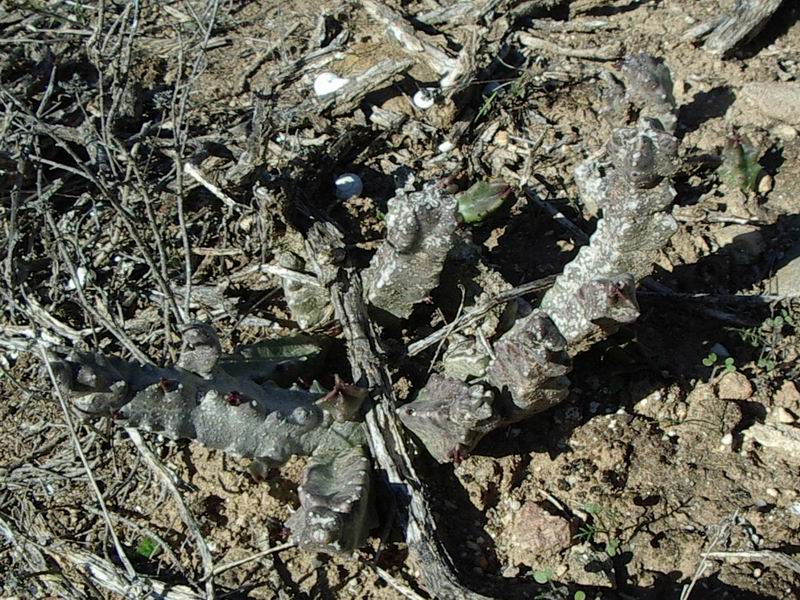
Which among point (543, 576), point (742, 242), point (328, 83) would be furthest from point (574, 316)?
point (328, 83)

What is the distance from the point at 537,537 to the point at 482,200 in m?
1.25

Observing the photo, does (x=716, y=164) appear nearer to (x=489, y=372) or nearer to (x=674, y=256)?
(x=674, y=256)

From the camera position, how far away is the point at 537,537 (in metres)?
2.51

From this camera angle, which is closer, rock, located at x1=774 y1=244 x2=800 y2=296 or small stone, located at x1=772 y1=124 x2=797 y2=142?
rock, located at x1=774 y1=244 x2=800 y2=296

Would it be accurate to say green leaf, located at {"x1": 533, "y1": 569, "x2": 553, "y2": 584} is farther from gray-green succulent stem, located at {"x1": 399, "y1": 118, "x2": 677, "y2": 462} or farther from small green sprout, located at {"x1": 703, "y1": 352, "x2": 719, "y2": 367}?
small green sprout, located at {"x1": 703, "y1": 352, "x2": 719, "y2": 367}

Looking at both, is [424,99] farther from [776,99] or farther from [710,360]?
[710,360]

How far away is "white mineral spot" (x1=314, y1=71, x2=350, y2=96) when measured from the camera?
365cm

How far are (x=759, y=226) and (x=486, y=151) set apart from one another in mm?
1115

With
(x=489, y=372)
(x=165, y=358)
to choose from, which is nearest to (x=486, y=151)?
(x=489, y=372)

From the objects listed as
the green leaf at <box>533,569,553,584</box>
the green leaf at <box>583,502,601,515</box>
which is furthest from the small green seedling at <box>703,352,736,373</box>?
the green leaf at <box>533,569,553,584</box>

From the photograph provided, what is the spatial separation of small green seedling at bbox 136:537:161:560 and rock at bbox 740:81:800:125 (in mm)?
2890

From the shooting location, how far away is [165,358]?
2982 millimetres

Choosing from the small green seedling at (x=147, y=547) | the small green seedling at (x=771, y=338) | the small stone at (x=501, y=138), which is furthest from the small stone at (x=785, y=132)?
the small green seedling at (x=147, y=547)

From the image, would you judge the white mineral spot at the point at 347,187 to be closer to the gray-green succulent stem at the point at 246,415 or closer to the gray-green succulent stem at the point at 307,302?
the gray-green succulent stem at the point at 307,302
